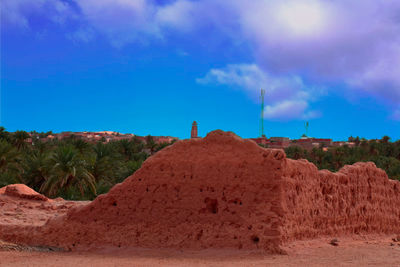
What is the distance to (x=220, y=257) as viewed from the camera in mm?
9062

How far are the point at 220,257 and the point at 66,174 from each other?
18919 millimetres

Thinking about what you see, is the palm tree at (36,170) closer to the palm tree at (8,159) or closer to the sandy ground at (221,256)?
the palm tree at (8,159)

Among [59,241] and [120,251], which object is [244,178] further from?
[59,241]

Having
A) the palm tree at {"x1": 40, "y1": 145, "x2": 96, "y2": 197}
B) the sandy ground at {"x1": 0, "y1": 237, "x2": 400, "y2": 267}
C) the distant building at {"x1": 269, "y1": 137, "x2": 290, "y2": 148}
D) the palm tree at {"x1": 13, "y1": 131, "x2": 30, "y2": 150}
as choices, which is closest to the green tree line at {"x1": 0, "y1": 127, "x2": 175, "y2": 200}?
the palm tree at {"x1": 40, "y1": 145, "x2": 96, "y2": 197}

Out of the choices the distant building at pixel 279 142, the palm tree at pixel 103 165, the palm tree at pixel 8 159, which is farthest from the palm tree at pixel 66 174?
the distant building at pixel 279 142

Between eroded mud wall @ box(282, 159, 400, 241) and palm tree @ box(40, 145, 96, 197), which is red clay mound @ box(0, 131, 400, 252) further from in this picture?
palm tree @ box(40, 145, 96, 197)

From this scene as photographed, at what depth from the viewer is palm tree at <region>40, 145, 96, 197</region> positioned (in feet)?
85.3

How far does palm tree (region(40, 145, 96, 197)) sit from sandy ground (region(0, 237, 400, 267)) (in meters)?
15.9

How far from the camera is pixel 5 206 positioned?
16.0 meters

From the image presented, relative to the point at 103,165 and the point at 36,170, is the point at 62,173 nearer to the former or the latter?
the point at 36,170

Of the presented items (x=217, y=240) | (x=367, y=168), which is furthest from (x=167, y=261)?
(x=367, y=168)

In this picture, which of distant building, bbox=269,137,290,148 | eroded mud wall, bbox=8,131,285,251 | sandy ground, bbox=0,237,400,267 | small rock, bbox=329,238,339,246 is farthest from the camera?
distant building, bbox=269,137,290,148

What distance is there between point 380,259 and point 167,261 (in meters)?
4.40

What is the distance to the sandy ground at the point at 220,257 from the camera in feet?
28.3
